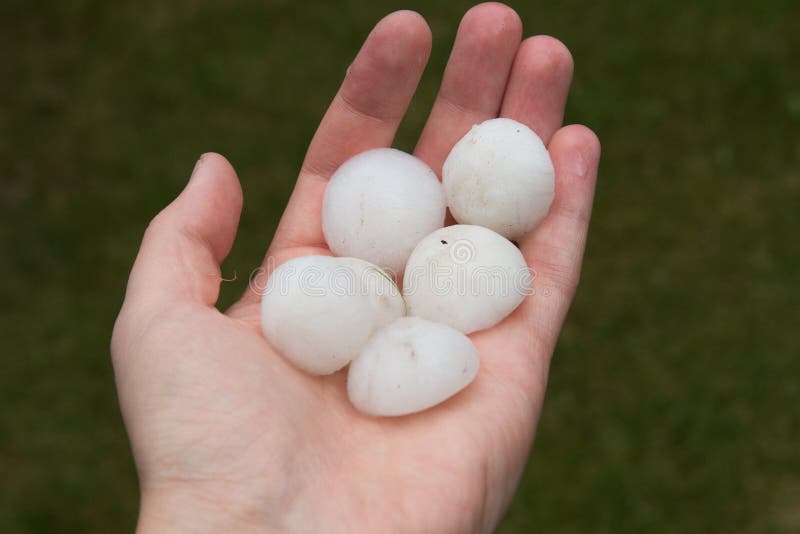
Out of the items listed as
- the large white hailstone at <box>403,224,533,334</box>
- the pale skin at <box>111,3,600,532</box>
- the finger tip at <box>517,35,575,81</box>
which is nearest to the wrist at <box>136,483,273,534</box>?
the pale skin at <box>111,3,600,532</box>

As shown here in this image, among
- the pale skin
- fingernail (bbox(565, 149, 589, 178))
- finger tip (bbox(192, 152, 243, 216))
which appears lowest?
the pale skin

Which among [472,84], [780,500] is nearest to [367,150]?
[472,84]

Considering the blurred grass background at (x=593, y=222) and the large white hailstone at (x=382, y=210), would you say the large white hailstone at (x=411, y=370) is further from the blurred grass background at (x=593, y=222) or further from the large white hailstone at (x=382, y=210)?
the blurred grass background at (x=593, y=222)

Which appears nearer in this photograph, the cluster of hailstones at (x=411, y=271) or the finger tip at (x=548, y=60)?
the cluster of hailstones at (x=411, y=271)

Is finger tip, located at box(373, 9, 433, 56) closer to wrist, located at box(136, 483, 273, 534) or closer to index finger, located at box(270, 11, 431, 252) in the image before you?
index finger, located at box(270, 11, 431, 252)

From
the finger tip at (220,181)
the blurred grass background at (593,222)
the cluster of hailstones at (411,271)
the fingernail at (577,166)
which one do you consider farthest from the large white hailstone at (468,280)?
the blurred grass background at (593,222)
